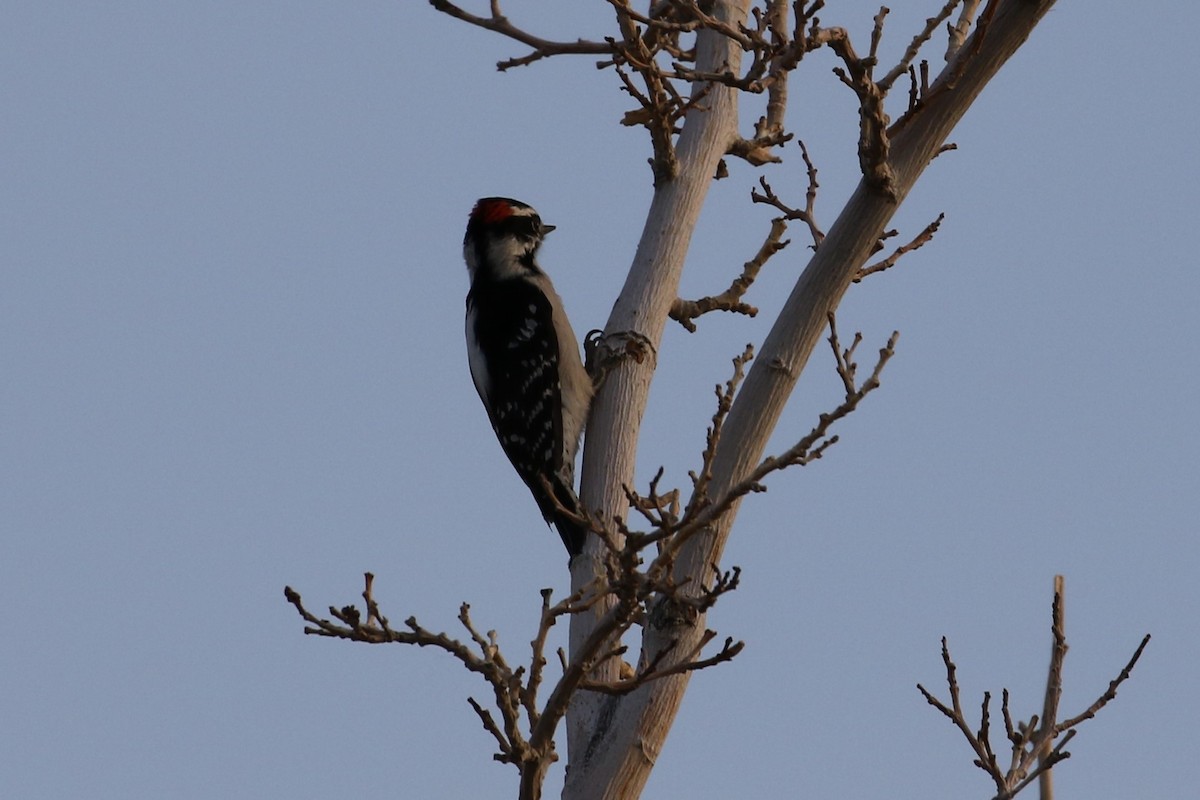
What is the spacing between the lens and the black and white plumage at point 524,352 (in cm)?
619

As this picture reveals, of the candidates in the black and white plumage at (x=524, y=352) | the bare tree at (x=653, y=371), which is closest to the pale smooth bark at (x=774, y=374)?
the bare tree at (x=653, y=371)

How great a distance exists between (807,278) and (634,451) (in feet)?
3.37

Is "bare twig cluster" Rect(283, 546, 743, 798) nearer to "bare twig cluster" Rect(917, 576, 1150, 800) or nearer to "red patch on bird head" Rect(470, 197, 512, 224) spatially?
"bare twig cluster" Rect(917, 576, 1150, 800)

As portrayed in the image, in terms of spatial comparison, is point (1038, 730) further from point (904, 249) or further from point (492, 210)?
point (492, 210)

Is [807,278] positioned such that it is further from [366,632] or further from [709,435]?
[366,632]

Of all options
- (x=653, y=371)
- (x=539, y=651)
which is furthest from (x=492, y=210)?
(x=539, y=651)

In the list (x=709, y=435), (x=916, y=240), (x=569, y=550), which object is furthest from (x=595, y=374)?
(x=709, y=435)

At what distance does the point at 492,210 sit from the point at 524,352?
88 cm

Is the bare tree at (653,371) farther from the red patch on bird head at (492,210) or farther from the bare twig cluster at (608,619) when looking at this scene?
the red patch on bird head at (492,210)

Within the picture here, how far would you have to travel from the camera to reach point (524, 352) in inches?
257

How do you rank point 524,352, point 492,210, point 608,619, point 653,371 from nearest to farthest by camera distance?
point 608,619, point 653,371, point 524,352, point 492,210

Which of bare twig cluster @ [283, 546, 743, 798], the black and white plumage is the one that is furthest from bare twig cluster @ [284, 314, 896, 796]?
the black and white plumage

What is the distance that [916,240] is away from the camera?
470cm

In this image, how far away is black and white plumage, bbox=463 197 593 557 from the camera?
20.3 feet
